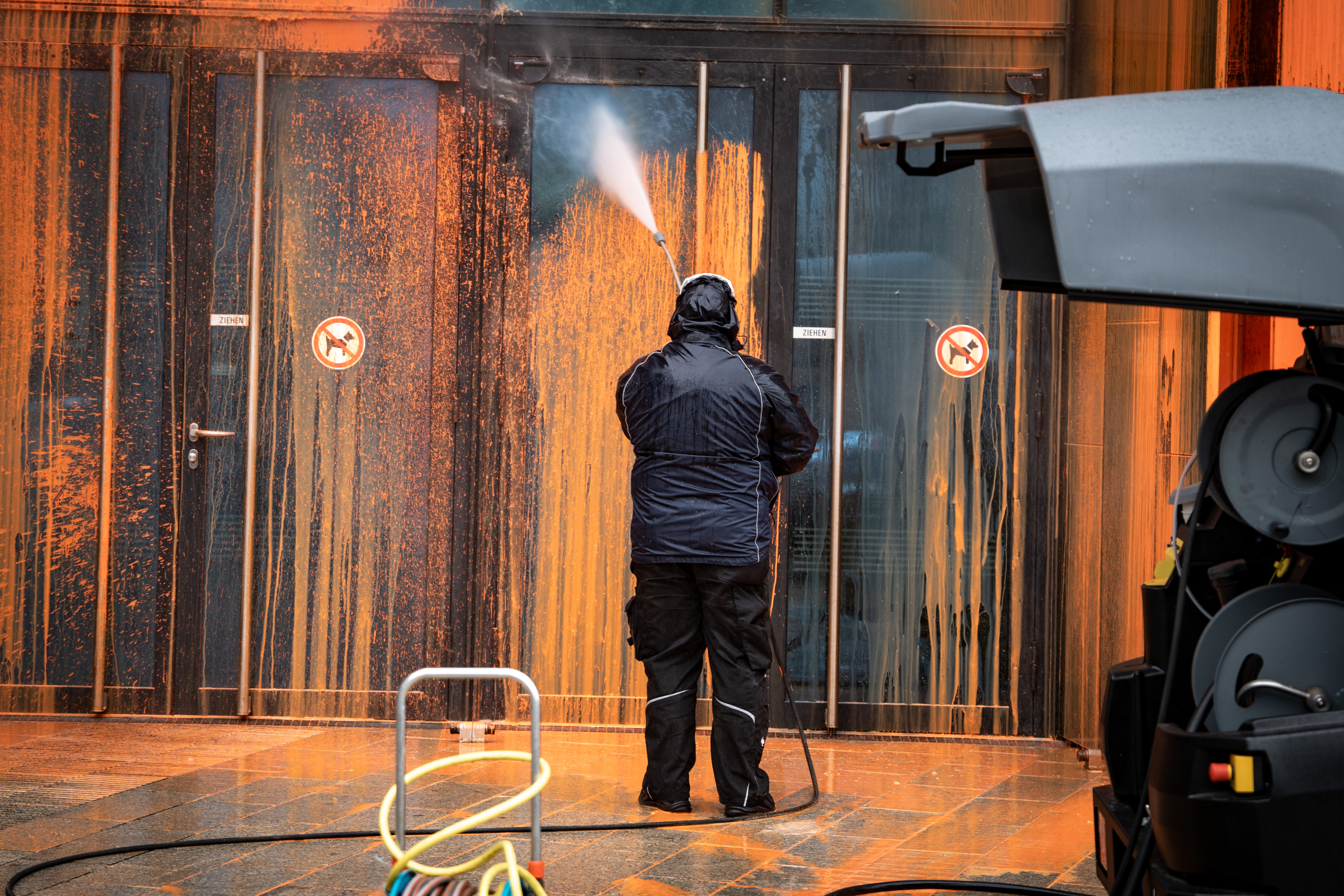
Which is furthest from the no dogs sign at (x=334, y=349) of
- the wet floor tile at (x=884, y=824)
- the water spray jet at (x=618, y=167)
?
the wet floor tile at (x=884, y=824)

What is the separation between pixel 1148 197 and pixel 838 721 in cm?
493

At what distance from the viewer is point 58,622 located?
23.2 ft

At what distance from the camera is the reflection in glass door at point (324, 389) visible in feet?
23.1

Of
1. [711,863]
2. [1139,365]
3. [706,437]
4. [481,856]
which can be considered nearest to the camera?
[481,856]

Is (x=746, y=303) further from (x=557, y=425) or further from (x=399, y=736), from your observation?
(x=399, y=736)

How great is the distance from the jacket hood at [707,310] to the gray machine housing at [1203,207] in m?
2.91

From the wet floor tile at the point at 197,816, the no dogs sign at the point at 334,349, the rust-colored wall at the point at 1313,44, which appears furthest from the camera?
the no dogs sign at the point at 334,349

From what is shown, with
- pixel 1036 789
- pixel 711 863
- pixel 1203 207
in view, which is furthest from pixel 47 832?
pixel 1203 207

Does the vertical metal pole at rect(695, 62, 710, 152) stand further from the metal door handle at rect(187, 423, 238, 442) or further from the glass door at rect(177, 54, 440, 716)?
the metal door handle at rect(187, 423, 238, 442)

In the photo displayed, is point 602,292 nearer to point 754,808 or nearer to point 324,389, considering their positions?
point 324,389

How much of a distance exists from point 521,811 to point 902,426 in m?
2.96

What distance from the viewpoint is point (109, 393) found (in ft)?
23.0

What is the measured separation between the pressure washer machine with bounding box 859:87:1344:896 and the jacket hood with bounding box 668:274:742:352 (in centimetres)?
261

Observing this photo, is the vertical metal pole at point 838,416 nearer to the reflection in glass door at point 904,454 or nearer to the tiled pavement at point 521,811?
the reflection in glass door at point 904,454
